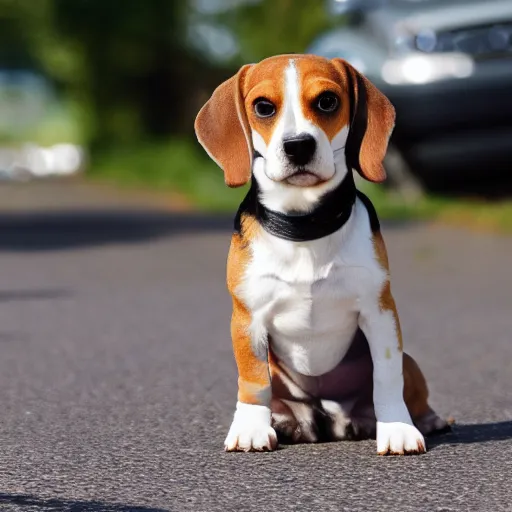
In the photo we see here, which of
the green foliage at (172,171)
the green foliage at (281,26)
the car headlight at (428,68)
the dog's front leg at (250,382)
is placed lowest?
the green foliage at (172,171)

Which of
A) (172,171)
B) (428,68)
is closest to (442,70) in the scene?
(428,68)

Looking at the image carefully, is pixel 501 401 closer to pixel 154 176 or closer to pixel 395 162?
pixel 395 162

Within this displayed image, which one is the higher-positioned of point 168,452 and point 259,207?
point 259,207

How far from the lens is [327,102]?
4438 millimetres

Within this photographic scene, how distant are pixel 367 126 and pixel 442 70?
8.55 meters

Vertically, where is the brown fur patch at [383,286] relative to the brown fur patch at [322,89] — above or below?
below

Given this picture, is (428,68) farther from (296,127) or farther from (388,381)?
(296,127)

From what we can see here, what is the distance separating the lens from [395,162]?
550 inches

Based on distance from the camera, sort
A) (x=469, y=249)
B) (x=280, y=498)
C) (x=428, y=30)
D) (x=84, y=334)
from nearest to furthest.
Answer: (x=280, y=498), (x=84, y=334), (x=469, y=249), (x=428, y=30)

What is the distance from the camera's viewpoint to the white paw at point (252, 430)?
4.63m

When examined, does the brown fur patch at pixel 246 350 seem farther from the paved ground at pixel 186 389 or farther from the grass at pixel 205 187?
the grass at pixel 205 187

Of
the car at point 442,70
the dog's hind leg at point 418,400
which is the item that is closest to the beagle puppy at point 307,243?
the dog's hind leg at point 418,400

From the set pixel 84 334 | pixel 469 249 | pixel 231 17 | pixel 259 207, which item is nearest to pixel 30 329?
pixel 84 334

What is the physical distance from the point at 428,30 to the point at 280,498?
372 inches
